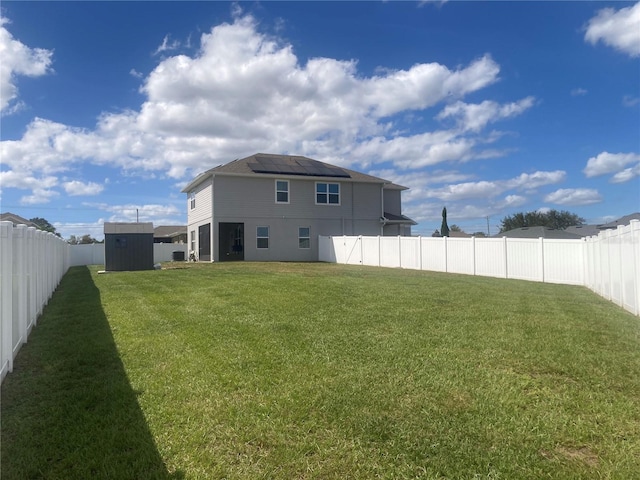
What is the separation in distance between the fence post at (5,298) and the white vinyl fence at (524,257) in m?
8.96

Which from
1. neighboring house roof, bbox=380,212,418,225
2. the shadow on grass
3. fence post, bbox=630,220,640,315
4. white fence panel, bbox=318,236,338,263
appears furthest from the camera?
neighboring house roof, bbox=380,212,418,225

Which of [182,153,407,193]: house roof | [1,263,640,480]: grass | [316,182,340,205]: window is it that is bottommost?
[1,263,640,480]: grass

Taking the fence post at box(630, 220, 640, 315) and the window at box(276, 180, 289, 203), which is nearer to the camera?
the fence post at box(630, 220, 640, 315)

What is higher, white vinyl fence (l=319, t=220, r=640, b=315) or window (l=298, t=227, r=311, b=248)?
window (l=298, t=227, r=311, b=248)

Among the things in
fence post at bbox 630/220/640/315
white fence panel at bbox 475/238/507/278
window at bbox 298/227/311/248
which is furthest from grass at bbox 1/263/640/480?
window at bbox 298/227/311/248

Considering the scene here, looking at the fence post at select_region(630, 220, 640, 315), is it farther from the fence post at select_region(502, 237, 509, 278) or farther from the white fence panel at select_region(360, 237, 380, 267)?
the white fence panel at select_region(360, 237, 380, 267)

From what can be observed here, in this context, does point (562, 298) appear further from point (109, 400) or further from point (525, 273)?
point (109, 400)

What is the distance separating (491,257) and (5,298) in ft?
50.5

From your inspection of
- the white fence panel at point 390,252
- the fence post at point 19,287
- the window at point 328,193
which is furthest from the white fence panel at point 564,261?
the fence post at point 19,287

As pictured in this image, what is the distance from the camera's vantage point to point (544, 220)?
71750mm

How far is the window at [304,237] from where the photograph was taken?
25562 millimetres

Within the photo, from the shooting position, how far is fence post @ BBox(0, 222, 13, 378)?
4.12 meters

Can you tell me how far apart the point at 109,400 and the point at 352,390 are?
2121mm

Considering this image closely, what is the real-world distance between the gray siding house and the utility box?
17.4 feet
